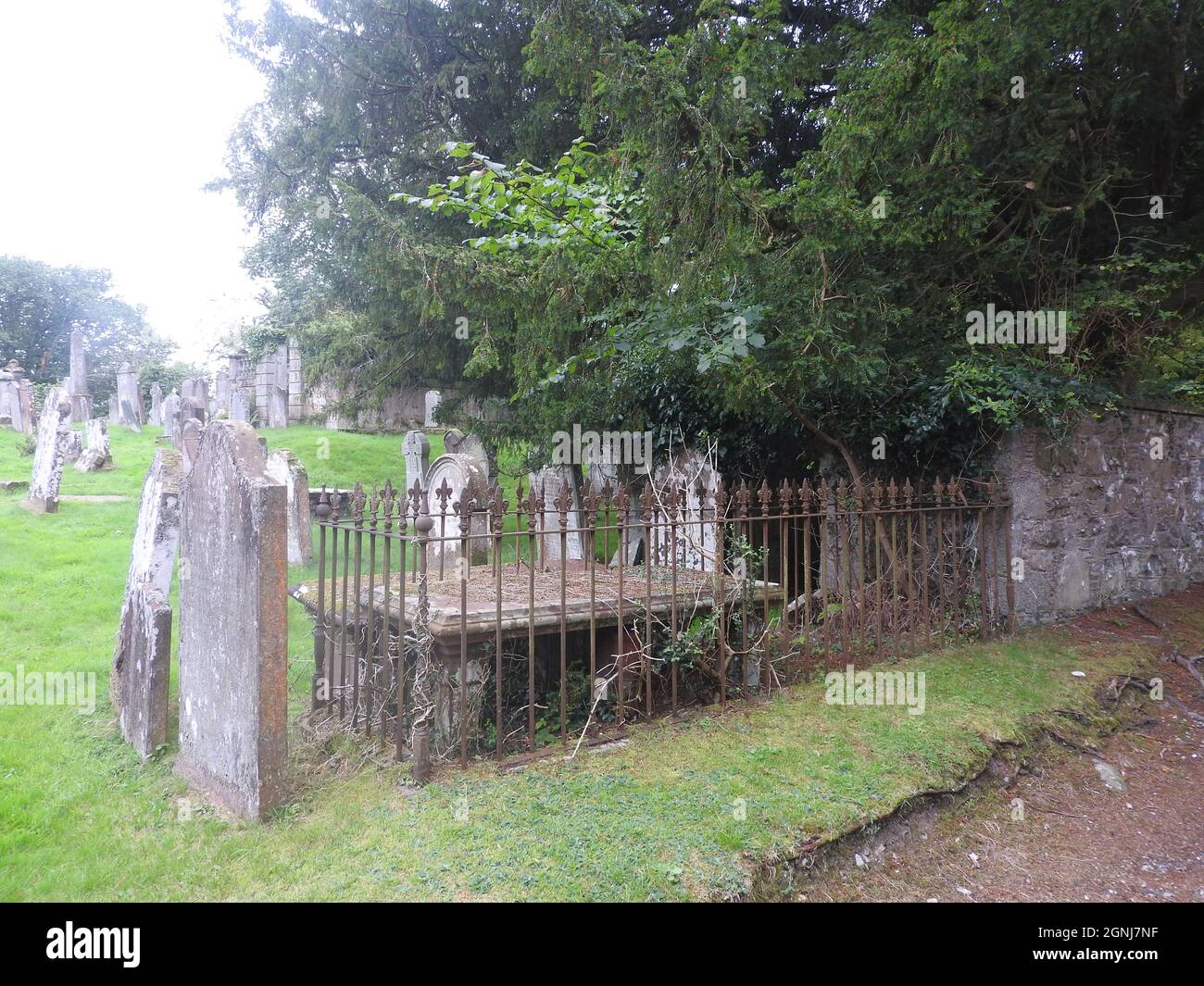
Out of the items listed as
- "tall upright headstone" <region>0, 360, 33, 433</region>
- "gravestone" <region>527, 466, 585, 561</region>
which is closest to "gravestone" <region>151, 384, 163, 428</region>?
"tall upright headstone" <region>0, 360, 33, 433</region>

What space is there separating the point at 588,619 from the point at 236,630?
2.01 m

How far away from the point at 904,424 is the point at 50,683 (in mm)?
7384

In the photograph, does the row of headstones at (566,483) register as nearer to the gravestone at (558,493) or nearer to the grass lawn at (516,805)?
the gravestone at (558,493)

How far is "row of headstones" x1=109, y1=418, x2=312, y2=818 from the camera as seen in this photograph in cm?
358

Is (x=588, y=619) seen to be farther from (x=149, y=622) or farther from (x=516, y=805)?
(x=149, y=622)

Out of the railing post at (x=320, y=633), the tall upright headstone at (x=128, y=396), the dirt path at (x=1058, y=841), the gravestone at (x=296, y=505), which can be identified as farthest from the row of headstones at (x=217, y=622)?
the tall upright headstone at (x=128, y=396)

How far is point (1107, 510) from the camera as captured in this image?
745 centimetres

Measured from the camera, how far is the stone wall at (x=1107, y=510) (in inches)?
266

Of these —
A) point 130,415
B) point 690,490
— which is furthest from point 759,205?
point 130,415

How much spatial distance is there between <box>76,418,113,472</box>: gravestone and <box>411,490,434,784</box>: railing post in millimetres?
12547

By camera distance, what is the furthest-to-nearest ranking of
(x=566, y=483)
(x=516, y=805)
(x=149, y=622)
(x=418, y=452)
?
1. (x=418, y=452)
2. (x=566, y=483)
3. (x=149, y=622)
4. (x=516, y=805)

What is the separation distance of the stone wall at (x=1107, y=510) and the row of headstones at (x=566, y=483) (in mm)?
2893

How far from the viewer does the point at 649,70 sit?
15.2 ft
